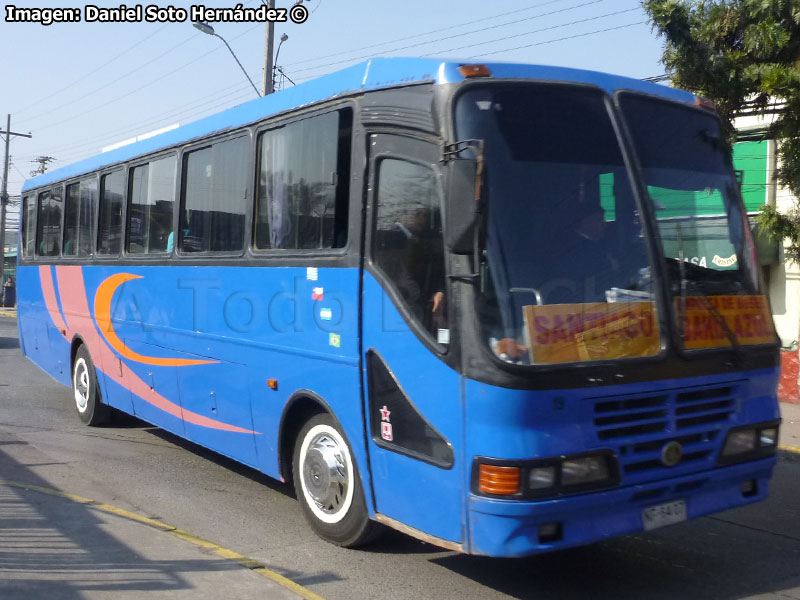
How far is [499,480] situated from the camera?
4582 millimetres

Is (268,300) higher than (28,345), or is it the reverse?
(268,300)

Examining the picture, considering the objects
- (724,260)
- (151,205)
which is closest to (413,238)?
(724,260)

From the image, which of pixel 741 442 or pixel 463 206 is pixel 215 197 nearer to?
pixel 463 206

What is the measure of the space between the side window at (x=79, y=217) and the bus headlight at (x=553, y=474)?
7.52m

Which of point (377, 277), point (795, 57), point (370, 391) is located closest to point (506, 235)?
point (377, 277)

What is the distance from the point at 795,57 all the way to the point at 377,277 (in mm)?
9536

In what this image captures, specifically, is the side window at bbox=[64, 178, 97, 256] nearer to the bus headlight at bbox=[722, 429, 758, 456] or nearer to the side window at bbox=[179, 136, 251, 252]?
the side window at bbox=[179, 136, 251, 252]

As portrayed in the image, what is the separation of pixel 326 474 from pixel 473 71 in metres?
2.80

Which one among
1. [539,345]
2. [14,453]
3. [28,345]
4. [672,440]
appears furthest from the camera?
[28,345]

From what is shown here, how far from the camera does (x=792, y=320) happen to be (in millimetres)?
15812

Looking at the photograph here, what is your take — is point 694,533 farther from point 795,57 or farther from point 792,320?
point 792,320

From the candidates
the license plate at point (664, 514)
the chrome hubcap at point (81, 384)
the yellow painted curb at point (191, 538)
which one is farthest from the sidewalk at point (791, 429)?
the chrome hubcap at point (81, 384)

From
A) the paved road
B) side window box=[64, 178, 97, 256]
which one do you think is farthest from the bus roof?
side window box=[64, 178, 97, 256]

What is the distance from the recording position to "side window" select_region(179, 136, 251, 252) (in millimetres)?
7398
